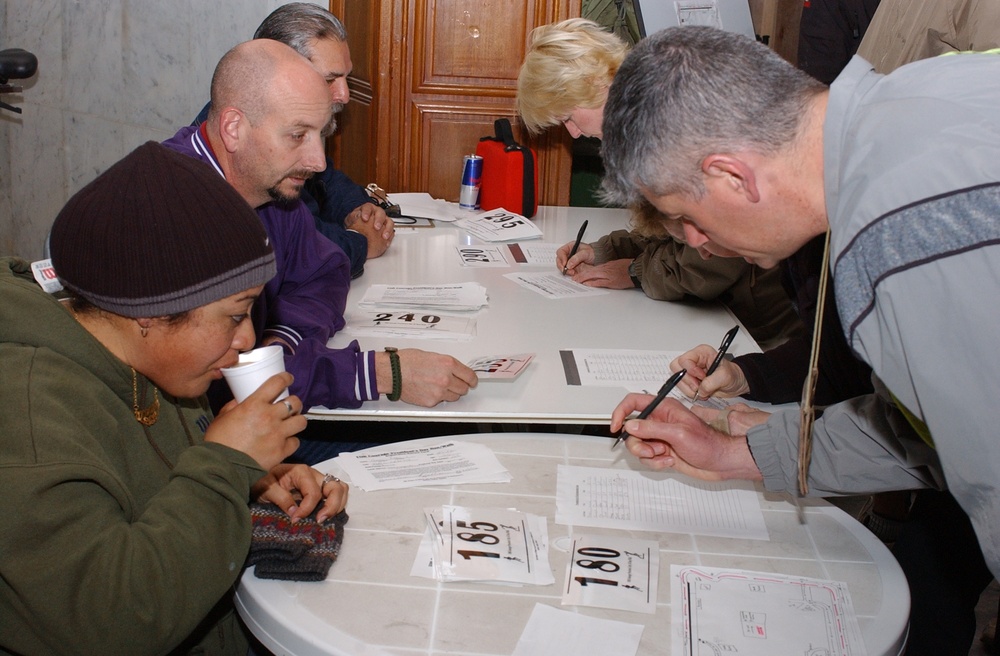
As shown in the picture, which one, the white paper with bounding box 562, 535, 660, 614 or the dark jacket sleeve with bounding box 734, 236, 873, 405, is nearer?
the white paper with bounding box 562, 535, 660, 614

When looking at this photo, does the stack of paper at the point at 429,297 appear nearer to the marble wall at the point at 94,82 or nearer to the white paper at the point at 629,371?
the white paper at the point at 629,371

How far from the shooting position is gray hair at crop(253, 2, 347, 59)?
115 inches

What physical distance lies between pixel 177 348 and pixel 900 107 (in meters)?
0.96

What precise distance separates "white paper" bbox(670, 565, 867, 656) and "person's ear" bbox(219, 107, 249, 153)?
1.36 metres

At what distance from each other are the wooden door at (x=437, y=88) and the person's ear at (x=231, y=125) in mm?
2264

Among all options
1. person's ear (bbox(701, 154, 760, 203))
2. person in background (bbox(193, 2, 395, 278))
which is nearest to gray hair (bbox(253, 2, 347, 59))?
person in background (bbox(193, 2, 395, 278))

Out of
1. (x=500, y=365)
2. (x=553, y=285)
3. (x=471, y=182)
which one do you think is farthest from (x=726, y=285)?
(x=471, y=182)

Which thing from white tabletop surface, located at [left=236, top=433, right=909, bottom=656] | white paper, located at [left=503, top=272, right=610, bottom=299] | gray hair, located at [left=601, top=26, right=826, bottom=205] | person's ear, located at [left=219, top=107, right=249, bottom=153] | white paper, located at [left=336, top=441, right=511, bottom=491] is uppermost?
gray hair, located at [left=601, top=26, right=826, bottom=205]

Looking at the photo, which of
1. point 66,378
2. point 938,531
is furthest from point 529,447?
point 938,531

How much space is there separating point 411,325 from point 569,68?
3.53 feet

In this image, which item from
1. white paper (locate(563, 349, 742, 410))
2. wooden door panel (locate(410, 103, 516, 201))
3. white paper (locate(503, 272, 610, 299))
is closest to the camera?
white paper (locate(563, 349, 742, 410))

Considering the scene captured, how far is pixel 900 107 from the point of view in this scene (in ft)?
3.09

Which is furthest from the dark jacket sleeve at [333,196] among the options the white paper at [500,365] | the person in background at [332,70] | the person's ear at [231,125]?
the white paper at [500,365]

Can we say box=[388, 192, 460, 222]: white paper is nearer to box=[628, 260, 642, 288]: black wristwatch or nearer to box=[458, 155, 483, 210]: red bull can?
box=[458, 155, 483, 210]: red bull can
